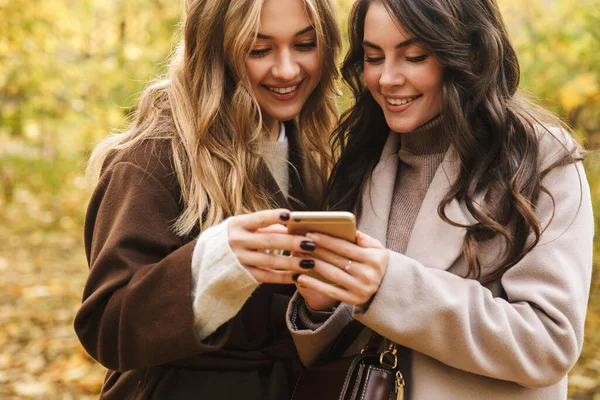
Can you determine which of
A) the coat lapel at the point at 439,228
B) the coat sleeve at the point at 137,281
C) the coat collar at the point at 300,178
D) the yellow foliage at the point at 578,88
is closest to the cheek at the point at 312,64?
the coat collar at the point at 300,178

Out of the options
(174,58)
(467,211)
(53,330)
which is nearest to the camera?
(467,211)

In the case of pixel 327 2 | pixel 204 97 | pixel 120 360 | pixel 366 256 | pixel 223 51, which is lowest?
pixel 120 360

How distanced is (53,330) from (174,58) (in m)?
4.42

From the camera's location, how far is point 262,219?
82.2 inches

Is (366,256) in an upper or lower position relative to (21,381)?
upper

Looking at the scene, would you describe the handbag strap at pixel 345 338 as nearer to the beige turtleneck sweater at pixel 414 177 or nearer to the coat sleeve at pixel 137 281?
the beige turtleneck sweater at pixel 414 177

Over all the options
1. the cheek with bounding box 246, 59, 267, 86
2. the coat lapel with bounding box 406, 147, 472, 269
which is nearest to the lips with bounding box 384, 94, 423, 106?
the coat lapel with bounding box 406, 147, 472, 269

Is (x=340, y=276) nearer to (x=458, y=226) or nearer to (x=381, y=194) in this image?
(x=458, y=226)

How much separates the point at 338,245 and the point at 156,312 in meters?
0.59

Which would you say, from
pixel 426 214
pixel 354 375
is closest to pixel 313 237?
pixel 354 375

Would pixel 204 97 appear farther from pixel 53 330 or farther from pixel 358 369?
pixel 53 330

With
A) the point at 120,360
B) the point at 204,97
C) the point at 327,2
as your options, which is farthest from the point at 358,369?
the point at 327,2

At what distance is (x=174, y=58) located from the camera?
2971 mm

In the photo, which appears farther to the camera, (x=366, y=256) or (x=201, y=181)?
(x=201, y=181)
